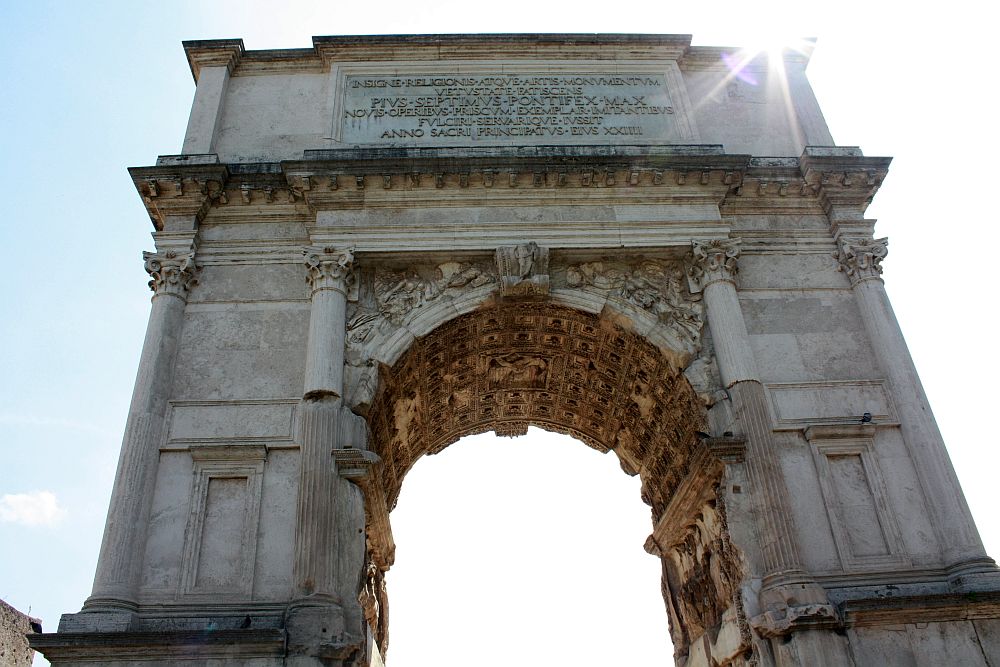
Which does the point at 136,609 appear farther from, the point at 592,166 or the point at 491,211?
the point at 592,166

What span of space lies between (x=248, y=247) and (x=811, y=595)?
9276 mm

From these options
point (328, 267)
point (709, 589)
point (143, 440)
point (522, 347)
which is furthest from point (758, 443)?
point (143, 440)

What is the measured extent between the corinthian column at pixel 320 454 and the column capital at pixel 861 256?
757 centimetres

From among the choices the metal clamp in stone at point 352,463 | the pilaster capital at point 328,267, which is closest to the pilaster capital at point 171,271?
the pilaster capital at point 328,267

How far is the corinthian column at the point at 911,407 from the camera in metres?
10.3

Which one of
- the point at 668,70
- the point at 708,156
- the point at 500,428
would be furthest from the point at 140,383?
the point at 668,70

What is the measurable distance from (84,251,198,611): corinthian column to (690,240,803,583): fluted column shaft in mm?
7616

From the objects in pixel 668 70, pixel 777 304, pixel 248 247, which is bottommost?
pixel 777 304

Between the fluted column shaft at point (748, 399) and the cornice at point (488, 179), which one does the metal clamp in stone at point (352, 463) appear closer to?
the cornice at point (488, 179)

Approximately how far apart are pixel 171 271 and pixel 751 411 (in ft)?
28.0

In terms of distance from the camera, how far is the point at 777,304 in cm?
1244

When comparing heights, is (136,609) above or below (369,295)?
below

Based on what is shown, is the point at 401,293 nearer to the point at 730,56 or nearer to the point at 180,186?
the point at 180,186

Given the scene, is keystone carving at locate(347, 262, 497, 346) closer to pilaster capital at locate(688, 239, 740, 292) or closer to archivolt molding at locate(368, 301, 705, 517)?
archivolt molding at locate(368, 301, 705, 517)
